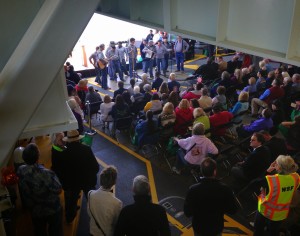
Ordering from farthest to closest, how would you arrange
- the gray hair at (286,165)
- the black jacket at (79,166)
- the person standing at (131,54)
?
the person standing at (131,54) < the black jacket at (79,166) < the gray hair at (286,165)

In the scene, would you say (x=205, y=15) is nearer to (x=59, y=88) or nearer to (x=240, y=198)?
(x=59, y=88)

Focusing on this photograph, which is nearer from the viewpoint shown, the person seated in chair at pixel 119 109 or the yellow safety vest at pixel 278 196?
the yellow safety vest at pixel 278 196

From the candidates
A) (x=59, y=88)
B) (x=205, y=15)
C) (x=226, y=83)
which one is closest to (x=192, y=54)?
(x=226, y=83)

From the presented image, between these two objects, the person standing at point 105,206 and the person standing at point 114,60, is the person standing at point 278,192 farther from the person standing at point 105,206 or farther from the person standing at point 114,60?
the person standing at point 114,60

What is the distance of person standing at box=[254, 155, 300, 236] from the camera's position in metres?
4.34

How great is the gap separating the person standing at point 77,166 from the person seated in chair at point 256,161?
265 cm

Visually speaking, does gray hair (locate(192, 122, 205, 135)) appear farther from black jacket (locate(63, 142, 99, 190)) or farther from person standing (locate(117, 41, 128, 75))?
person standing (locate(117, 41, 128, 75))

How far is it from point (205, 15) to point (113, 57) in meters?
10.3

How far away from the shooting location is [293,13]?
289 cm

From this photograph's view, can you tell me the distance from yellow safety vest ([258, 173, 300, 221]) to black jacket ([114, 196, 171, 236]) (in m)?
1.59

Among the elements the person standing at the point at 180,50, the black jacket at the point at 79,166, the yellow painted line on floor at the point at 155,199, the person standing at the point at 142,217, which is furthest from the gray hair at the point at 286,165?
the person standing at the point at 180,50

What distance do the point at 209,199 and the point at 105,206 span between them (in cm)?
132

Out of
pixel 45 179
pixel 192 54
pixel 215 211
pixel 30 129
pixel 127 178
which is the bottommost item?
pixel 192 54

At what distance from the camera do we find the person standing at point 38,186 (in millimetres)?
4363
